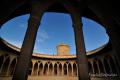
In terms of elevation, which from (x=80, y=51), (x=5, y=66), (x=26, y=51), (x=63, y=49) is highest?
(x=63, y=49)

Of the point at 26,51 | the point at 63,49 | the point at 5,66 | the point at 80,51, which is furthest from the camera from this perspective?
the point at 63,49

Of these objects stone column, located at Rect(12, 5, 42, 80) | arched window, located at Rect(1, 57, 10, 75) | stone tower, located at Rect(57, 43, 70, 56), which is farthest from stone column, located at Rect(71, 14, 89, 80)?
stone tower, located at Rect(57, 43, 70, 56)

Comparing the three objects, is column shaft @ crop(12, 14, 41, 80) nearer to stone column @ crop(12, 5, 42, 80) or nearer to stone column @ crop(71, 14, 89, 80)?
stone column @ crop(12, 5, 42, 80)

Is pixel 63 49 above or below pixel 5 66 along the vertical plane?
above

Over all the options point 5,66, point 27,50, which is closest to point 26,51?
point 27,50

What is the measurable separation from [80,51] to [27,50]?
447 centimetres

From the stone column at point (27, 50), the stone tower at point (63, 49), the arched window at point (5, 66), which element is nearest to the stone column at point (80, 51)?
the stone column at point (27, 50)

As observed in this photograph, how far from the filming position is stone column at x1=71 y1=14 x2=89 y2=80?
32.2ft

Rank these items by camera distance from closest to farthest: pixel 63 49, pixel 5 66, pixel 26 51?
1. pixel 26 51
2. pixel 5 66
3. pixel 63 49

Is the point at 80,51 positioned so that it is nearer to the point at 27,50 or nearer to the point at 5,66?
the point at 27,50

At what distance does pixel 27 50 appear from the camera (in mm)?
10492

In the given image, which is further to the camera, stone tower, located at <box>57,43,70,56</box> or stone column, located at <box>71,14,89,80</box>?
stone tower, located at <box>57,43,70,56</box>

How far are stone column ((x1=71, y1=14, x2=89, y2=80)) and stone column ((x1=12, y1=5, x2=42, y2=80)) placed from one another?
377 centimetres

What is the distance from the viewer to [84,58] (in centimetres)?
1070
